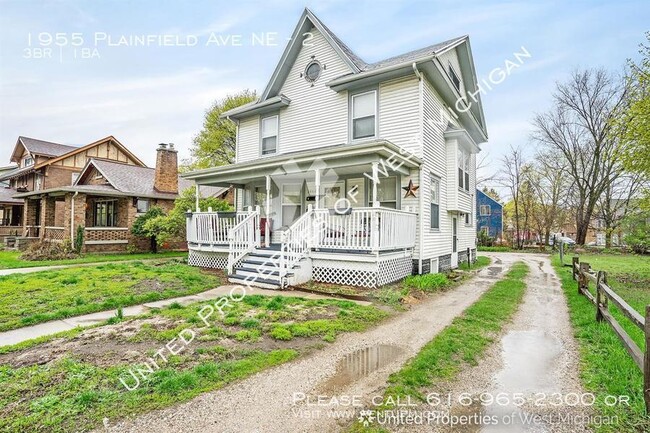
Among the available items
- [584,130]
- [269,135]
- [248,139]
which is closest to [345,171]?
[269,135]

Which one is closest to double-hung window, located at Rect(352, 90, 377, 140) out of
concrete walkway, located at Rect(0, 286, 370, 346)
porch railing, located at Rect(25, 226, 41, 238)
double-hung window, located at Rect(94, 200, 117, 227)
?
concrete walkway, located at Rect(0, 286, 370, 346)

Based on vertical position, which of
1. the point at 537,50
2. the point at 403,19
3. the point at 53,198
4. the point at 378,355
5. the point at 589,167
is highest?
the point at 403,19

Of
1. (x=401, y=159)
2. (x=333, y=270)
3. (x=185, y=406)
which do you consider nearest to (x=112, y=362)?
(x=185, y=406)

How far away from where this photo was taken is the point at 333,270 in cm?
919

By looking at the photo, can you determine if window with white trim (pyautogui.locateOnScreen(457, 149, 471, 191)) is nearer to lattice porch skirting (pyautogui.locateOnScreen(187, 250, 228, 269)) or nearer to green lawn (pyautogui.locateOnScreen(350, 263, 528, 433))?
green lawn (pyautogui.locateOnScreen(350, 263, 528, 433))

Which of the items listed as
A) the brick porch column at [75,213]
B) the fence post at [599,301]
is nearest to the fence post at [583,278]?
the fence post at [599,301]

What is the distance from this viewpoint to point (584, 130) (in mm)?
27562

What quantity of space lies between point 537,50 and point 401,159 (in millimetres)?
A: 8888

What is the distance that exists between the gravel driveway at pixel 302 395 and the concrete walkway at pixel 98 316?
2776 mm

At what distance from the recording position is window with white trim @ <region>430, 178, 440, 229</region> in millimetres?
11508

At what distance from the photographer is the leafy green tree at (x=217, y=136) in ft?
114

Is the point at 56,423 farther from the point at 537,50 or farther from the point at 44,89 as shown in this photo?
the point at 44,89

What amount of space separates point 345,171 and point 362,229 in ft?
9.86

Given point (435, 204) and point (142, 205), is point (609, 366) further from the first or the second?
point (142, 205)
